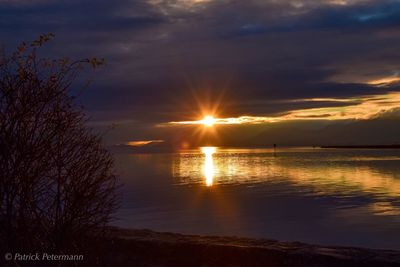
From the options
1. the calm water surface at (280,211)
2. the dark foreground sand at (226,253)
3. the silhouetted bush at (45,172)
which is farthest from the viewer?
the calm water surface at (280,211)

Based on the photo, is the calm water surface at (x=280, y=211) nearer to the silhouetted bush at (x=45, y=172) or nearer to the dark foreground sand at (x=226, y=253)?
the dark foreground sand at (x=226, y=253)

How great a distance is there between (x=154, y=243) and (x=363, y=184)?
35.4 metres

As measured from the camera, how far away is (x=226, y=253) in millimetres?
15148

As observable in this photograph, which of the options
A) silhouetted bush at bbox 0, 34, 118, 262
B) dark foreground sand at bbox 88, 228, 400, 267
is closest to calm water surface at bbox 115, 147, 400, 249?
dark foreground sand at bbox 88, 228, 400, 267

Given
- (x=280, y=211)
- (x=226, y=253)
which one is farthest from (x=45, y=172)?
(x=280, y=211)

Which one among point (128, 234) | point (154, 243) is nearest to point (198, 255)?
point (154, 243)

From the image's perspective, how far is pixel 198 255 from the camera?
1541cm

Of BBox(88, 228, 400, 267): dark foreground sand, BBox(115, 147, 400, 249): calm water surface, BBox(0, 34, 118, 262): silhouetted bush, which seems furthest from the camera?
BBox(115, 147, 400, 249): calm water surface

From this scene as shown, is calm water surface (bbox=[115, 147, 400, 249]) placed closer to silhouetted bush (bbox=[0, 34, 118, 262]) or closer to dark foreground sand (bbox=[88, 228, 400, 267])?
dark foreground sand (bbox=[88, 228, 400, 267])

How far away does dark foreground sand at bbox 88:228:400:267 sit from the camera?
46.0ft

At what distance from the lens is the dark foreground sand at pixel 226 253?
14.0 metres

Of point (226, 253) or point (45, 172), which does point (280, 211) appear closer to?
point (226, 253)

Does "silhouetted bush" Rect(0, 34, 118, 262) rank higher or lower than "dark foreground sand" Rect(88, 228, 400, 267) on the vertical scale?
higher

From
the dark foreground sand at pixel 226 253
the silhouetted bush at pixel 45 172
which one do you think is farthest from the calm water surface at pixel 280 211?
the silhouetted bush at pixel 45 172
